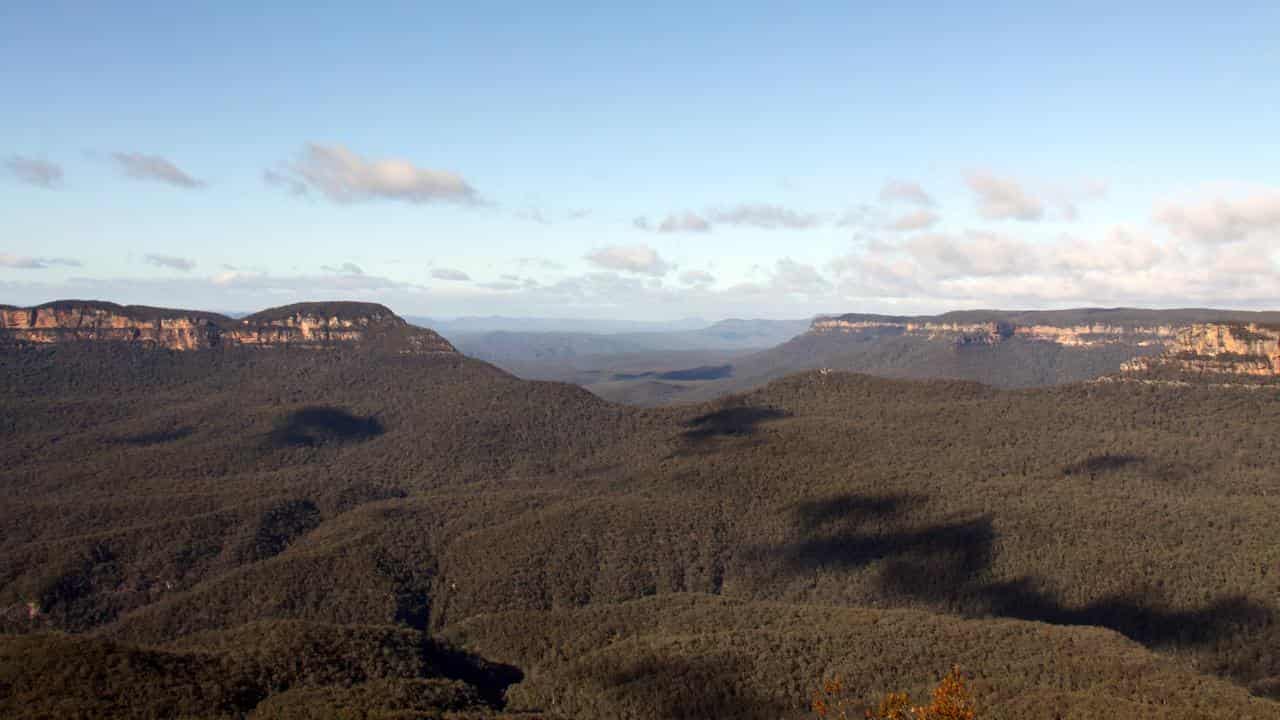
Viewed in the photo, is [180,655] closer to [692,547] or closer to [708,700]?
[708,700]

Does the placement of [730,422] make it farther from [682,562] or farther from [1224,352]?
[1224,352]

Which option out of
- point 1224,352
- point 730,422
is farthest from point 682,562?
point 1224,352

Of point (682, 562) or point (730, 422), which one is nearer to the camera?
point (682, 562)

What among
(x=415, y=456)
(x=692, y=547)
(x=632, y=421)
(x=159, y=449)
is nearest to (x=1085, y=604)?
(x=692, y=547)

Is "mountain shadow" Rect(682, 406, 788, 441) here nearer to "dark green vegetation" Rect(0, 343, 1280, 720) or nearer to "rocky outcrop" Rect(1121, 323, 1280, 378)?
"dark green vegetation" Rect(0, 343, 1280, 720)

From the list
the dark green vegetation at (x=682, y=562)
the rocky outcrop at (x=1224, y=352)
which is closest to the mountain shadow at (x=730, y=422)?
the dark green vegetation at (x=682, y=562)

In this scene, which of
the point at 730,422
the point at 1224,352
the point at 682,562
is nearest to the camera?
the point at 682,562

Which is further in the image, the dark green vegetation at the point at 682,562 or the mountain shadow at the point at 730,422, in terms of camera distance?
the mountain shadow at the point at 730,422

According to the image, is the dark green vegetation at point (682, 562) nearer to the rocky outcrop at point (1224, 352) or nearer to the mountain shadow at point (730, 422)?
the mountain shadow at point (730, 422)
